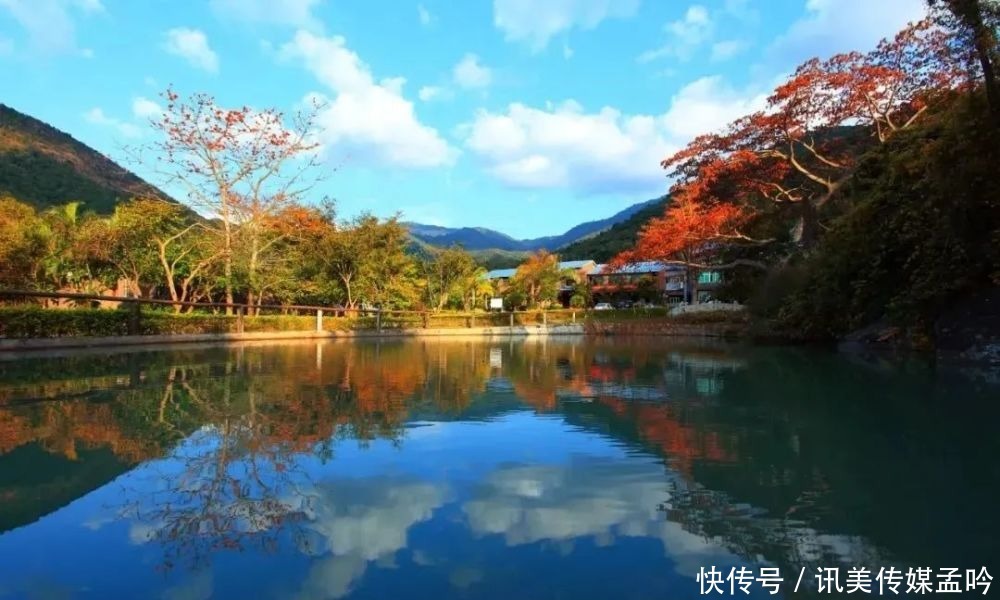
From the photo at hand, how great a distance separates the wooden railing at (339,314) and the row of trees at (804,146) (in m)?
8.33

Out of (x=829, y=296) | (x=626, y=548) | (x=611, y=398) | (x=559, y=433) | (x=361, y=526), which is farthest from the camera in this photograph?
(x=829, y=296)

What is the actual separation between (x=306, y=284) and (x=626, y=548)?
25132 millimetres

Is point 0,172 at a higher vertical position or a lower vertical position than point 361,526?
higher

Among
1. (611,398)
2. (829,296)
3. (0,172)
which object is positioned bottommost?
(611,398)

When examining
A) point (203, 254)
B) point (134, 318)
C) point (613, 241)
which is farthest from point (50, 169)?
point (613, 241)

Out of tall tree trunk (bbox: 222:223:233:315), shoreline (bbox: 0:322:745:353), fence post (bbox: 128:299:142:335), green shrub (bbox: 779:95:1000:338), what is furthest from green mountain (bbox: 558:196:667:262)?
fence post (bbox: 128:299:142:335)

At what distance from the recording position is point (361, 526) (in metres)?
2.91

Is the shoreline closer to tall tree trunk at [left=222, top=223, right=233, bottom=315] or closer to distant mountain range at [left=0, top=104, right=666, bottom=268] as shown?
tall tree trunk at [left=222, top=223, right=233, bottom=315]

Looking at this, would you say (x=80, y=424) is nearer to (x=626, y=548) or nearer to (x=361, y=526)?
(x=361, y=526)

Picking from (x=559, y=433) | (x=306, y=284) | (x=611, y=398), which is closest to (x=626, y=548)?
(x=559, y=433)

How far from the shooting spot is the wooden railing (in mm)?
16812

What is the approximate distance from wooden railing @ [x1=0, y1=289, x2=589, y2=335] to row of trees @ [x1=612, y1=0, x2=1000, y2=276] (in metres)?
8.33

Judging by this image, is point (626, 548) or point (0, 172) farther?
point (0, 172)

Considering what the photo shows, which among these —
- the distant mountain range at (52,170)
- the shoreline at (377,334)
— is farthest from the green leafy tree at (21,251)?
the distant mountain range at (52,170)
